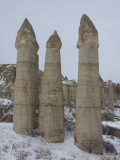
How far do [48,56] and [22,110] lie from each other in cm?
532

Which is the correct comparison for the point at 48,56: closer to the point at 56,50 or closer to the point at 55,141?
the point at 56,50

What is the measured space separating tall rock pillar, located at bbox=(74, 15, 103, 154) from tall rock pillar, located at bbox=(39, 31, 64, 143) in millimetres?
1717

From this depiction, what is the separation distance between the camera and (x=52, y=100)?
659 inches

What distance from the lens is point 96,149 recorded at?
15.1 m

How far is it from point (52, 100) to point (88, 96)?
3221 mm

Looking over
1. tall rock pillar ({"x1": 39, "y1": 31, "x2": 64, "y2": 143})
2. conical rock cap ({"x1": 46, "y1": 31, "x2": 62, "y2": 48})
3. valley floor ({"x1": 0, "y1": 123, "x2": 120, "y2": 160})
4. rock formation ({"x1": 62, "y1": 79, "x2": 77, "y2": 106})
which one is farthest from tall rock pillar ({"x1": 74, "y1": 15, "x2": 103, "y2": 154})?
rock formation ({"x1": 62, "y1": 79, "x2": 77, "y2": 106})

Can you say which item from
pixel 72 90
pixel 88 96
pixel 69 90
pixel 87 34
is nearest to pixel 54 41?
pixel 87 34

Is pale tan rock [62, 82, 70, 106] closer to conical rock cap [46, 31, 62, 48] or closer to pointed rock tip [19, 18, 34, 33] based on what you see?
conical rock cap [46, 31, 62, 48]

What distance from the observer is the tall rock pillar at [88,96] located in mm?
15078

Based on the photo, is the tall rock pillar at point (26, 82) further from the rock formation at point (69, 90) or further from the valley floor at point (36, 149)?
the rock formation at point (69, 90)

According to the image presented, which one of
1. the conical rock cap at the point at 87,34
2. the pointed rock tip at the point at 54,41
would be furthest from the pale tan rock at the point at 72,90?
the conical rock cap at the point at 87,34

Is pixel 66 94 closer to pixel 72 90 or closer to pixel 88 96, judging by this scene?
pixel 72 90

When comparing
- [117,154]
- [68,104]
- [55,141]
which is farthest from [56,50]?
[68,104]

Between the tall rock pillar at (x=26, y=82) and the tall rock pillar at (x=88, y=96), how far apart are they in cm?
421
